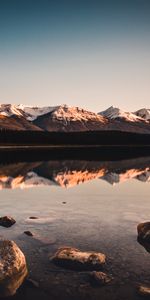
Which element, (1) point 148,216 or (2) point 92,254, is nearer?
(2) point 92,254

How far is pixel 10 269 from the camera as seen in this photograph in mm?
14477

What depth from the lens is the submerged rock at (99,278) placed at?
15156mm

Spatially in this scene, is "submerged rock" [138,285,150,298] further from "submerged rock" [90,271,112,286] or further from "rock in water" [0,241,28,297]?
"rock in water" [0,241,28,297]

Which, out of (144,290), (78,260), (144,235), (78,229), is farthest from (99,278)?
(78,229)

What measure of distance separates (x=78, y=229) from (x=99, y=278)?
8.04 m

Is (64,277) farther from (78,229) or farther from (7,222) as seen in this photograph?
(7,222)

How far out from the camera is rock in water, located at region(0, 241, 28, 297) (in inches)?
556

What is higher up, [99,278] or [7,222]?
[99,278]

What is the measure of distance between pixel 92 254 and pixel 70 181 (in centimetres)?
3383

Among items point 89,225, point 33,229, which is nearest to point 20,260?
point 33,229

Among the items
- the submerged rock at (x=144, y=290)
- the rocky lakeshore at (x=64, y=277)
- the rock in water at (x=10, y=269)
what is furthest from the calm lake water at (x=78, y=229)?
the rock in water at (x=10, y=269)

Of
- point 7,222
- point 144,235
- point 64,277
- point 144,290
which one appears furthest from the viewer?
point 7,222

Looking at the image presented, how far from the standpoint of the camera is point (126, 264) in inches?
679

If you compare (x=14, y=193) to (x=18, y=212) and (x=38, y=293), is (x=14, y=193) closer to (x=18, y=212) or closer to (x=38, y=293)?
(x=18, y=212)
